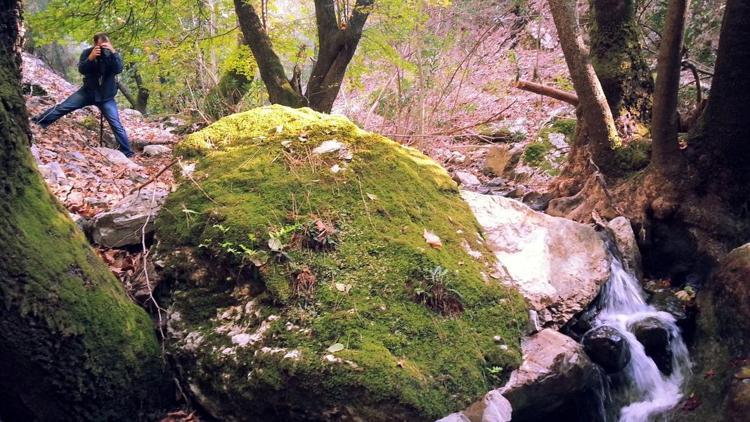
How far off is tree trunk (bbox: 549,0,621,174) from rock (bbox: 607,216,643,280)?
930 mm

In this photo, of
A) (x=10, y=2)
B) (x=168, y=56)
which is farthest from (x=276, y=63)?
(x=10, y=2)

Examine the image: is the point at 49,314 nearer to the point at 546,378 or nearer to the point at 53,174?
the point at 546,378

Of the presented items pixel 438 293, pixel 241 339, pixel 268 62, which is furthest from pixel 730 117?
pixel 268 62

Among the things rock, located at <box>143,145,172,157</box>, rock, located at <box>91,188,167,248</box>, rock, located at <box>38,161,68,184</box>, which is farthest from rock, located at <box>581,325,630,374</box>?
rock, located at <box>143,145,172,157</box>

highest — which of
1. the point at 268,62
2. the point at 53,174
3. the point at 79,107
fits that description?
the point at 268,62

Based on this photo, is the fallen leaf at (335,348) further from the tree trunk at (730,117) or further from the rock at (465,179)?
the rock at (465,179)

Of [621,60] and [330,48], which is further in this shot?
[330,48]

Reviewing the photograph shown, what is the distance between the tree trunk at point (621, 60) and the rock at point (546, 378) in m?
3.50

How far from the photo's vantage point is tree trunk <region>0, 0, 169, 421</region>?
219 centimetres

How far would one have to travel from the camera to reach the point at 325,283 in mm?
2883

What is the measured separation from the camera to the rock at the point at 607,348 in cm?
333

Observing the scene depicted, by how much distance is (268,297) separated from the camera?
284 cm

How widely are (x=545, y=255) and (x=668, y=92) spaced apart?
198 cm

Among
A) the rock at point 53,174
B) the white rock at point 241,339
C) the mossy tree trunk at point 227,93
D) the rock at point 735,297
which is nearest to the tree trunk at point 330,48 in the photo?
the mossy tree trunk at point 227,93
